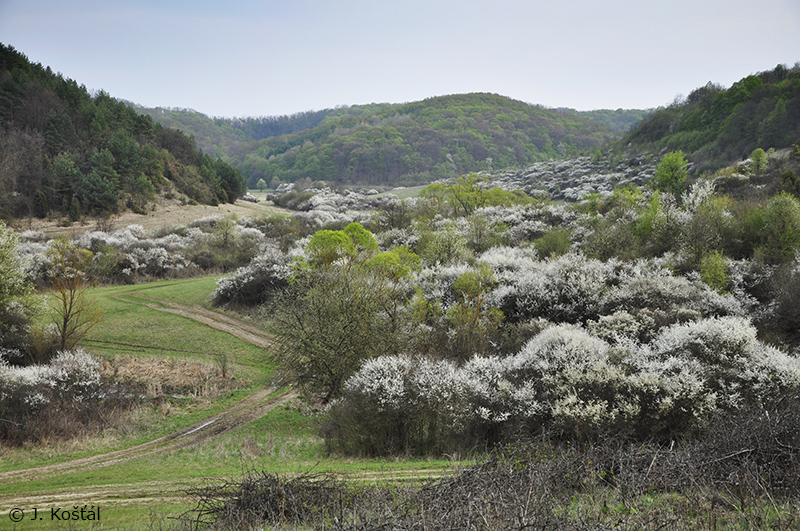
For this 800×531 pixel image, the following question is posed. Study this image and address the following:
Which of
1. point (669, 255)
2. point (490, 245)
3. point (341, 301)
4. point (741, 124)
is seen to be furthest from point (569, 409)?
point (741, 124)

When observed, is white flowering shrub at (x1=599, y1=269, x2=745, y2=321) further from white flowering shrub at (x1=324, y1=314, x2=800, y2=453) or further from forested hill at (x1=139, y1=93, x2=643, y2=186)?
forested hill at (x1=139, y1=93, x2=643, y2=186)

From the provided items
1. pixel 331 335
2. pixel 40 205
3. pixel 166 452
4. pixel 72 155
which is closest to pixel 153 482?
pixel 166 452

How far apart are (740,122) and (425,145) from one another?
86.4 metres

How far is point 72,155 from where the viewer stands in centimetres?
5684

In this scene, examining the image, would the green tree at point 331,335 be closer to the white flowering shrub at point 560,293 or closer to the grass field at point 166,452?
the grass field at point 166,452

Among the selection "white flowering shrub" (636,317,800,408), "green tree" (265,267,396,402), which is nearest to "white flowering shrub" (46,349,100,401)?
"green tree" (265,267,396,402)

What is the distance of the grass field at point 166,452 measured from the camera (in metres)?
8.65

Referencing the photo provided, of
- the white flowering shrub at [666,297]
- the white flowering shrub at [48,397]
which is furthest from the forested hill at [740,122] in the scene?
the white flowering shrub at [48,397]

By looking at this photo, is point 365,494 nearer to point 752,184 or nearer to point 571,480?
point 571,480

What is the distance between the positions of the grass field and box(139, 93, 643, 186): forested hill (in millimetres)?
102056

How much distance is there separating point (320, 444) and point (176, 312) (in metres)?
17.6

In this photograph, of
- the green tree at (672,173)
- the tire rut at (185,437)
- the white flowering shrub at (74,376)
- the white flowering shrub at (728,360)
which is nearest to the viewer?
the white flowering shrub at (728,360)

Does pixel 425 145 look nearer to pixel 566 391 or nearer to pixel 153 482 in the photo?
pixel 566 391

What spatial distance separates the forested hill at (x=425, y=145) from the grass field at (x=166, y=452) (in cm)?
10206
